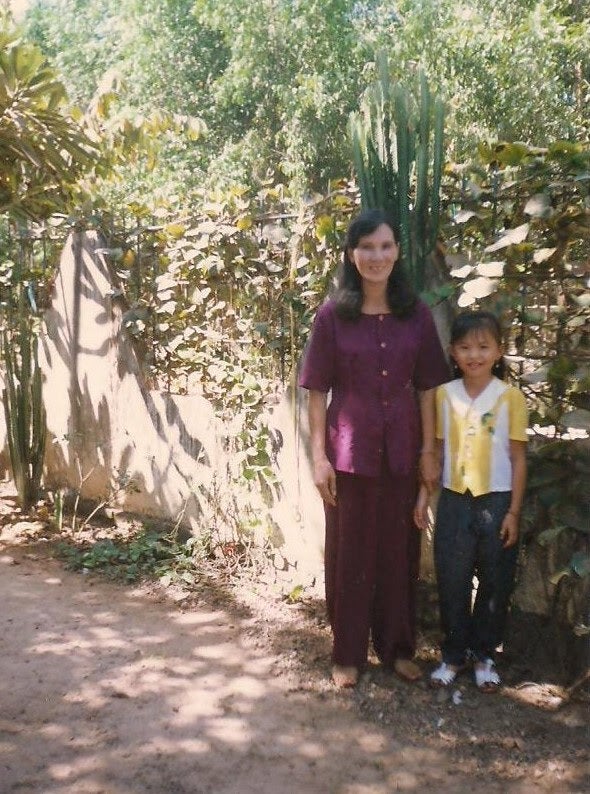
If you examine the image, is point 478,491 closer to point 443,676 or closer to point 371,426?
point 371,426

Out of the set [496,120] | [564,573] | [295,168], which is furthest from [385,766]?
[295,168]

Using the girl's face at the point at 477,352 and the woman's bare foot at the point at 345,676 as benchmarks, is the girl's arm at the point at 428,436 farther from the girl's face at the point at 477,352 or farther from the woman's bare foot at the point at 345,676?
the woman's bare foot at the point at 345,676

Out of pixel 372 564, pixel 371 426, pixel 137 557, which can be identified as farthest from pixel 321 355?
pixel 137 557

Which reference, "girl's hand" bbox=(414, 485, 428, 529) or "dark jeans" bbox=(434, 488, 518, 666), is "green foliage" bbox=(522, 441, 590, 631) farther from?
"girl's hand" bbox=(414, 485, 428, 529)

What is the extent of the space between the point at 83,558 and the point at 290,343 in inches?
68.8

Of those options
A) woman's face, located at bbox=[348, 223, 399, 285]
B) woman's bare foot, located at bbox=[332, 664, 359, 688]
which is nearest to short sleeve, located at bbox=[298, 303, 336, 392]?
woman's face, located at bbox=[348, 223, 399, 285]

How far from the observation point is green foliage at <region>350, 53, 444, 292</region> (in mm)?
3162

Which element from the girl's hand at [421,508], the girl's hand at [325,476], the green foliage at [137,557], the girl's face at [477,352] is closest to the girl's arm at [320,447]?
the girl's hand at [325,476]

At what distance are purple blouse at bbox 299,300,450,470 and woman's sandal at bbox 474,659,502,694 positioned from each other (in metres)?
0.82

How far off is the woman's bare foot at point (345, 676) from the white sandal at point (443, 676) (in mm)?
297

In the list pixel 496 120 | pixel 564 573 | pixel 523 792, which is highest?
pixel 496 120

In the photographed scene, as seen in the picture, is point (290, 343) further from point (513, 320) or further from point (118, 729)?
point (118, 729)

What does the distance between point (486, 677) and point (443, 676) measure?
16 cm

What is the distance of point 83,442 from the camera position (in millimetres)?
5348
